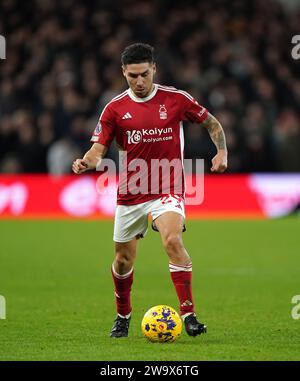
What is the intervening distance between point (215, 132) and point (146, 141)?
0.61m

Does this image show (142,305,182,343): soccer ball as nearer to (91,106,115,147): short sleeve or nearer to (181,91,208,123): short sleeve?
(91,106,115,147): short sleeve

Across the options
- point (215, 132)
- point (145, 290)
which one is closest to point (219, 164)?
point (215, 132)

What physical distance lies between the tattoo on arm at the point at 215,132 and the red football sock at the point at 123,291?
48.3 inches

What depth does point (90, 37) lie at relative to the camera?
21.1 m

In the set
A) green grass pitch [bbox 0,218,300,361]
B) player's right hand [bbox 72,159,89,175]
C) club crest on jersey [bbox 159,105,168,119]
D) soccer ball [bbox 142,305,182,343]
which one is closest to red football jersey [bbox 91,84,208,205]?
club crest on jersey [bbox 159,105,168,119]

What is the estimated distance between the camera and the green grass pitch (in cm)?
700

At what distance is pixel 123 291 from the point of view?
7.86m

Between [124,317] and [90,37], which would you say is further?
[90,37]

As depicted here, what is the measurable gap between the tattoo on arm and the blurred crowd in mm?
10555

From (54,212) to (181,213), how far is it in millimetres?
11527

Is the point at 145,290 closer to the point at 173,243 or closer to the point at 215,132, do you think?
the point at 215,132

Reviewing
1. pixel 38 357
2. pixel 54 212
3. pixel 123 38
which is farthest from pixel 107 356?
pixel 123 38

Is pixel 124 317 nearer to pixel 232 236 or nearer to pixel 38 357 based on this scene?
pixel 38 357

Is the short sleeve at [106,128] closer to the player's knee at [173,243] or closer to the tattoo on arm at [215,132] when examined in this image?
the tattoo on arm at [215,132]
